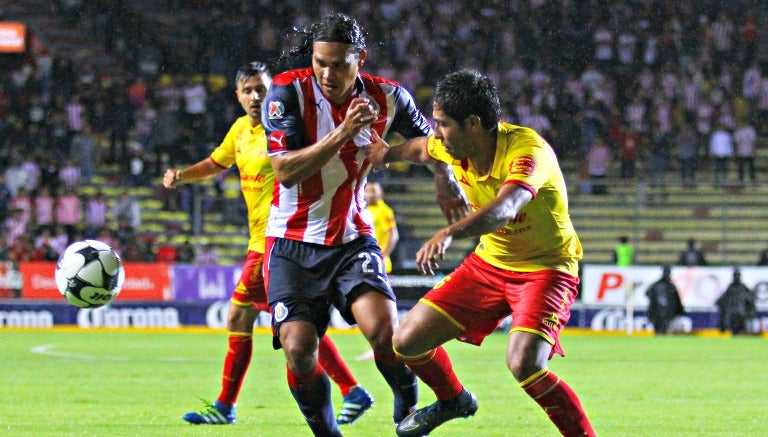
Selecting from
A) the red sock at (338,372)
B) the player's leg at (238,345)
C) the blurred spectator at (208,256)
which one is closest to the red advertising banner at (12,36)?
the blurred spectator at (208,256)

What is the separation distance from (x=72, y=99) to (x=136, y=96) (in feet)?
4.51

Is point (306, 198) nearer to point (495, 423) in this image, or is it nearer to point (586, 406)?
point (495, 423)

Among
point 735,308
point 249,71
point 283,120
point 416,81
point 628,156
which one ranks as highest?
point 416,81

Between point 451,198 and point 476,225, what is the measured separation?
98 centimetres

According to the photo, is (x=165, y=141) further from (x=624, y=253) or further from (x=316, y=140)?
(x=316, y=140)

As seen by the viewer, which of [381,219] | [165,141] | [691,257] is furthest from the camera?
[165,141]

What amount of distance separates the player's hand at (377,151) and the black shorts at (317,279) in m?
0.45

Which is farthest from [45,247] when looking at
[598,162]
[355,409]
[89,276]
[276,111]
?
[276,111]

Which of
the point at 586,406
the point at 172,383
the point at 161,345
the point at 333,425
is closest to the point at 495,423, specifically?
the point at 586,406

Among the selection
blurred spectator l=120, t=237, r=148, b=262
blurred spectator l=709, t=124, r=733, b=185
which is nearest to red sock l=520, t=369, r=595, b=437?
blurred spectator l=120, t=237, r=148, b=262

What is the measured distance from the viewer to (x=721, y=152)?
26.2 metres

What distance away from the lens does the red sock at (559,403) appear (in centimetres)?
641

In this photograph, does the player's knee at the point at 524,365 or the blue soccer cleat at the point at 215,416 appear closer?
the player's knee at the point at 524,365

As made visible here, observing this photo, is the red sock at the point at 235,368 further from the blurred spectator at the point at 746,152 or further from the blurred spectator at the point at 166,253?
the blurred spectator at the point at 746,152
